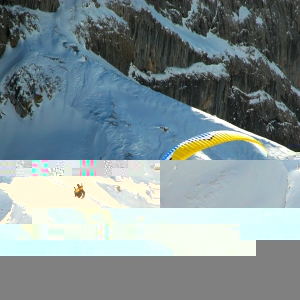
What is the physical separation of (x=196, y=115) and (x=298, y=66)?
25837mm

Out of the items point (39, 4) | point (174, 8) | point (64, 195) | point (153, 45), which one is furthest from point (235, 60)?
point (64, 195)

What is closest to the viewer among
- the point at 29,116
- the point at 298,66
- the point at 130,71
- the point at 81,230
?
the point at 81,230

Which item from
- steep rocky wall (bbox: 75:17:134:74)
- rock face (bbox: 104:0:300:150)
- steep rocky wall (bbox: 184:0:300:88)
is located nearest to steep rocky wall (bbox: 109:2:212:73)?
rock face (bbox: 104:0:300:150)

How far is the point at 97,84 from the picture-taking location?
107 ft

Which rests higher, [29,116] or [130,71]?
[130,71]

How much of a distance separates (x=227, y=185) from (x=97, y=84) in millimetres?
19158

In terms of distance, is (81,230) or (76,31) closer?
(81,230)

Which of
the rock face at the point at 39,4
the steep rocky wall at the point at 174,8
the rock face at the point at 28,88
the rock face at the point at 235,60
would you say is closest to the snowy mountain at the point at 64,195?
the rock face at the point at 28,88

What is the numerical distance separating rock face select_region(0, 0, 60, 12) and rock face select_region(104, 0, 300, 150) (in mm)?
3686

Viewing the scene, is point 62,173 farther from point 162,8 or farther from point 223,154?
point 162,8

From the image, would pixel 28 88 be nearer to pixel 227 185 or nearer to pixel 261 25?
pixel 227 185

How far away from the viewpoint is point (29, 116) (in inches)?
1277

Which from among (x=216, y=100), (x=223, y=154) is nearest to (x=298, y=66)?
(x=216, y=100)

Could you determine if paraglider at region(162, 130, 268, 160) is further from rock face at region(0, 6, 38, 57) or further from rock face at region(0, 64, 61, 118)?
rock face at region(0, 6, 38, 57)
